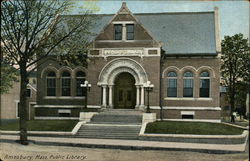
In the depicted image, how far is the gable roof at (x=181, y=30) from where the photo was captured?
27.4 metres

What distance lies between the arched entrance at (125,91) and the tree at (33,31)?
809cm

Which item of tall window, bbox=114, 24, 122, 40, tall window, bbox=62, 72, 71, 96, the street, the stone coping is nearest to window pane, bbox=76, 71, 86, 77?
tall window, bbox=62, 72, 71, 96

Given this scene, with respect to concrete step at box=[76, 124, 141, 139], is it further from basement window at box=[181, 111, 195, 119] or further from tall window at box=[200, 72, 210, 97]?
tall window at box=[200, 72, 210, 97]

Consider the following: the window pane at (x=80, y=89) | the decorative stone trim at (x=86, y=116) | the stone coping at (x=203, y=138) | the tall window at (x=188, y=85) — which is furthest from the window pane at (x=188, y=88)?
the stone coping at (x=203, y=138)

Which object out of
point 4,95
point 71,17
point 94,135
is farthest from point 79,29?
point 4,95

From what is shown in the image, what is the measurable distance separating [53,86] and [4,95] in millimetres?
17423

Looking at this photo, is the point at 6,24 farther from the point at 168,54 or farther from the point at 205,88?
the point at 205,88

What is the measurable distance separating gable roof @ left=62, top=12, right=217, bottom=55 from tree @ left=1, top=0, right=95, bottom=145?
30.1 feet

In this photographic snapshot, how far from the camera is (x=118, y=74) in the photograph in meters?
26.2

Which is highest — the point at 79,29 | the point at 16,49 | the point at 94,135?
the point at 79,29

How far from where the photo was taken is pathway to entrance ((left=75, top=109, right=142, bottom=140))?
20141mm

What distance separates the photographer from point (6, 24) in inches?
591

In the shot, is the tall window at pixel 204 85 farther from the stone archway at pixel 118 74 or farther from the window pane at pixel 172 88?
the stone archway at pixel 118 74

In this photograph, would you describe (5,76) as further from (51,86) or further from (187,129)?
(51,86)
